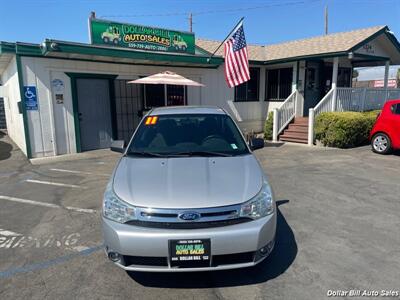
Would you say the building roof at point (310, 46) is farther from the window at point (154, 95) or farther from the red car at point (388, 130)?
the red car at point (388, 130)

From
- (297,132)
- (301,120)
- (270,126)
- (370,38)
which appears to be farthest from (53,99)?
(370,38)

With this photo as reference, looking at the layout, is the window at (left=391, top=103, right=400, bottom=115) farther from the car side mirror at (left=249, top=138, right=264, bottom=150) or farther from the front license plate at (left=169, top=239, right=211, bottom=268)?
the front license plate at (left=169, top=239, right=211, bottom=268)

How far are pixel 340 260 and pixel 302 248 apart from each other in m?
0.42

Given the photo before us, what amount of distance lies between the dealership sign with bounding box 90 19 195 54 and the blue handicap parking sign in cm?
253

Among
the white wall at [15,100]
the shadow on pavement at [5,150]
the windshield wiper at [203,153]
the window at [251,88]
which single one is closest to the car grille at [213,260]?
the windshield wiper at [203,153]

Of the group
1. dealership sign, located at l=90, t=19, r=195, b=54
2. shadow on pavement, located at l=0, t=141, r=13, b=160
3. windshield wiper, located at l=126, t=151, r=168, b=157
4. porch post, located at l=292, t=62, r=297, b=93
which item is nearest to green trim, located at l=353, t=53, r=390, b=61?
porch post, located at l=292, t=62, r=297, b=93

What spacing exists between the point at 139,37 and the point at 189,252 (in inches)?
381

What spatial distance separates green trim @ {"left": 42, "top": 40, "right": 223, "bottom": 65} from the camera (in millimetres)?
8141

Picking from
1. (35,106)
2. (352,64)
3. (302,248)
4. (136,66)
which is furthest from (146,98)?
(352,64)

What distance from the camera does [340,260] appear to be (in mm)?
3201

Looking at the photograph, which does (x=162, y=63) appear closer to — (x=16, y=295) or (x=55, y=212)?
(x=55, y=212)

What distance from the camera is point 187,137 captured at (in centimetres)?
382

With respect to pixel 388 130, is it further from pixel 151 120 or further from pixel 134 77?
pixel 134 77

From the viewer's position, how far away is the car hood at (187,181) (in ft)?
8.43
